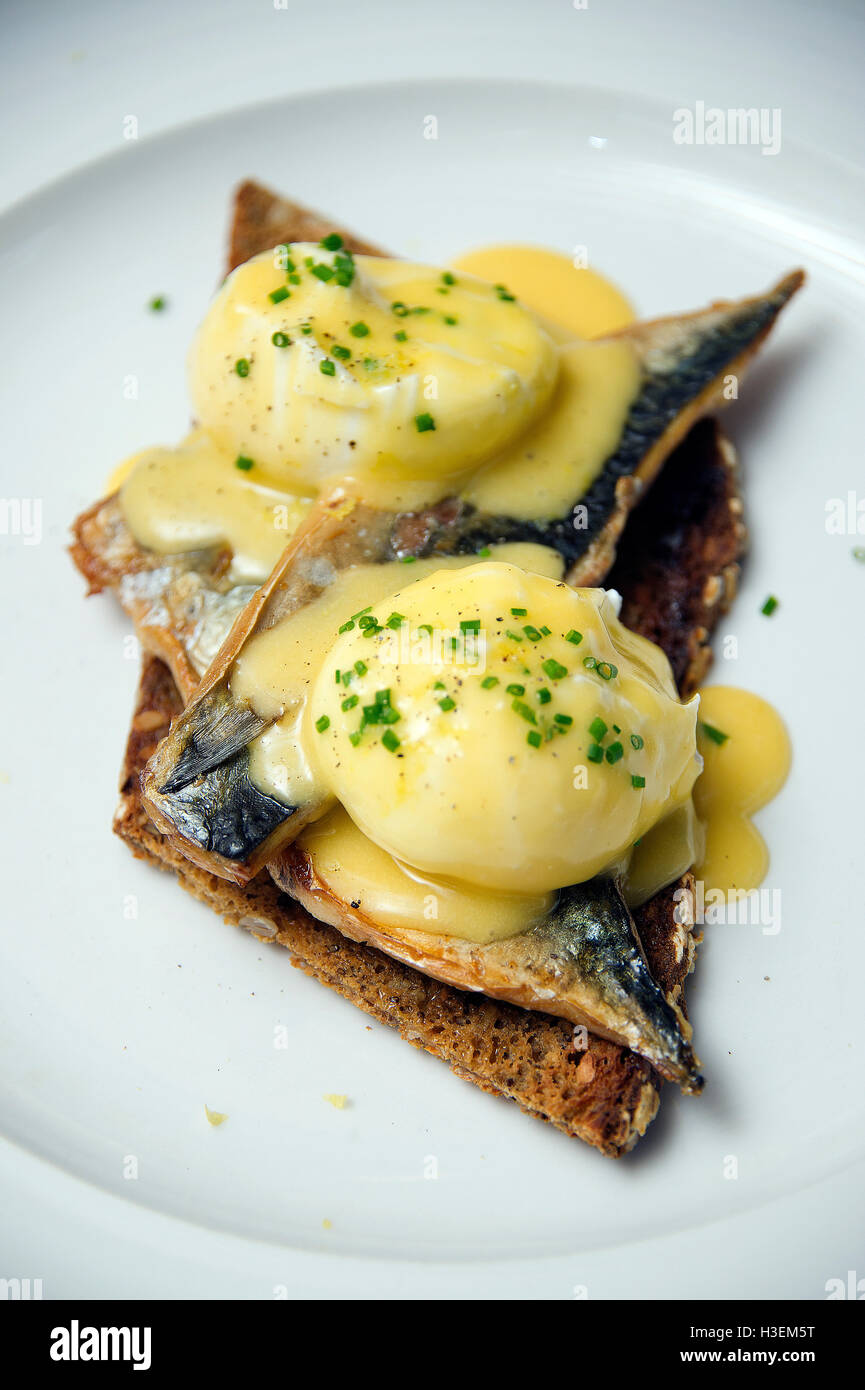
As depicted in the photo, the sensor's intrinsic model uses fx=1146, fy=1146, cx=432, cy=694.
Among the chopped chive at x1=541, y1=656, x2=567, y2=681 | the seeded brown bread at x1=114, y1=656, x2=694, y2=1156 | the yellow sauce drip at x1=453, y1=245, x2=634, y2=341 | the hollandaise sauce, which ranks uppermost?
the yellow sauce drip at x1=453, y1=245, x2=634, y2=341

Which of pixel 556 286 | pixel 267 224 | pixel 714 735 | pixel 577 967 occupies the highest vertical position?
pixel 267 224

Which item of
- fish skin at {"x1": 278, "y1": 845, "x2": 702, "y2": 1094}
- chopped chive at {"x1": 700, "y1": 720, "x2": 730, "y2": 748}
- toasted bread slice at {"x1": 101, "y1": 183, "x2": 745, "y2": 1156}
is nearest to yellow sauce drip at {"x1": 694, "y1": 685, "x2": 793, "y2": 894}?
chopped chive at {"x1": 700, "y1": 720, "x2": 730, "y2": 748}

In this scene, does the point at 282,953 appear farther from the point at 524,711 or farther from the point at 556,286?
the point at 556,286

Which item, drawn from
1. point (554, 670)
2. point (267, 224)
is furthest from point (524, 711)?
A: point (267, 224)

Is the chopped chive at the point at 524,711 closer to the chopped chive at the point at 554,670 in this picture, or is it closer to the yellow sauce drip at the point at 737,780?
the chopped chive at the point at 554,670

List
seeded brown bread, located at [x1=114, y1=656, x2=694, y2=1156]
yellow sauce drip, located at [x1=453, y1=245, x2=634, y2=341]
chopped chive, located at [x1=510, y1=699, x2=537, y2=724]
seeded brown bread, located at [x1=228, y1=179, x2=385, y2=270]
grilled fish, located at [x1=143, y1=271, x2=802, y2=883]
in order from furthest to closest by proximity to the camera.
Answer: yellow sauce drip, located at [x1=453, y1=245, x2=634, y2=341], seeded brown bread, located at [x1=228, y1=179, x2=385, y2=270], seeded brown bread, located at [x1=114, y1=656, x2=694, y2=1156], grilled fish, located at [x1=143, y1=271, x2=802, y2=883], chopped chive, located at [x1=510, y1=699, x2=537, y2=724]

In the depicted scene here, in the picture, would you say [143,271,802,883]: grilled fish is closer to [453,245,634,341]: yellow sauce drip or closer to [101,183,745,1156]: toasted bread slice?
[101,183,745,1156]: toasted bread slice

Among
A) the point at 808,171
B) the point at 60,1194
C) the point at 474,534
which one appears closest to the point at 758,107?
the point at 808,171
